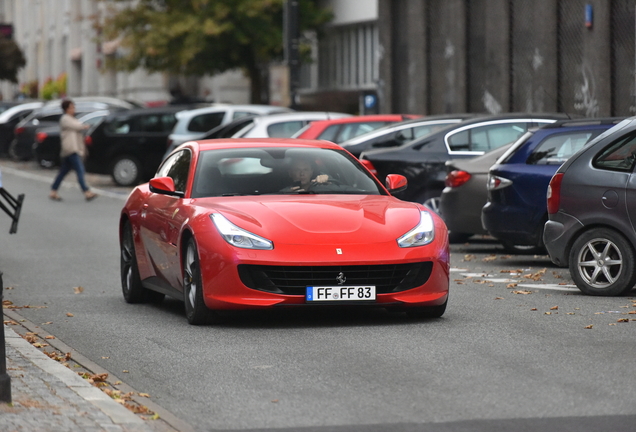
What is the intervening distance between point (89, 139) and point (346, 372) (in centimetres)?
2279

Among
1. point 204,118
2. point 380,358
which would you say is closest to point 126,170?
point 204,118

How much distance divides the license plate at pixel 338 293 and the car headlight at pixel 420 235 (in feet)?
1.34

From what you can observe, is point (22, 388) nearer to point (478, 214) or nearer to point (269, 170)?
point (269, 170)

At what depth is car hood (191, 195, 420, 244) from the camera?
30.5ft

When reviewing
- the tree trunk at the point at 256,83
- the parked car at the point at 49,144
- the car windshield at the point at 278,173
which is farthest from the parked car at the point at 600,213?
the tree trunk at the point at 256,83

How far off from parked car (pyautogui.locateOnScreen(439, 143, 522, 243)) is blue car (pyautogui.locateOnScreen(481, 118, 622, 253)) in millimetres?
1182

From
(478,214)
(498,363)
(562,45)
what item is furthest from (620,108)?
(498,363)

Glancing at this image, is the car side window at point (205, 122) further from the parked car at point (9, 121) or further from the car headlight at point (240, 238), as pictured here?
the car headlight at point (240, 238)

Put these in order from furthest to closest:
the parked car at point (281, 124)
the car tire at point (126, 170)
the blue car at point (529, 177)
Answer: the car tire at point (126, 170)
the parked car at point (281, 124)
the blue car at point (529, 177)

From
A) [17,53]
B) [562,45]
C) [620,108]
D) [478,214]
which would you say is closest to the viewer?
[478,214]

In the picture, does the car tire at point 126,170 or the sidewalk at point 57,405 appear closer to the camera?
the sidewalk at point 57,405

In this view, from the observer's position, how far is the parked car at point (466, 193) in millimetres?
15164

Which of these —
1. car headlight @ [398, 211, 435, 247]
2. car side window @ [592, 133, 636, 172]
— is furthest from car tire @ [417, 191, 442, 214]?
car headlight @ [398, 211, 435, 247]

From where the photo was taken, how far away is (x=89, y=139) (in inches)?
1164
